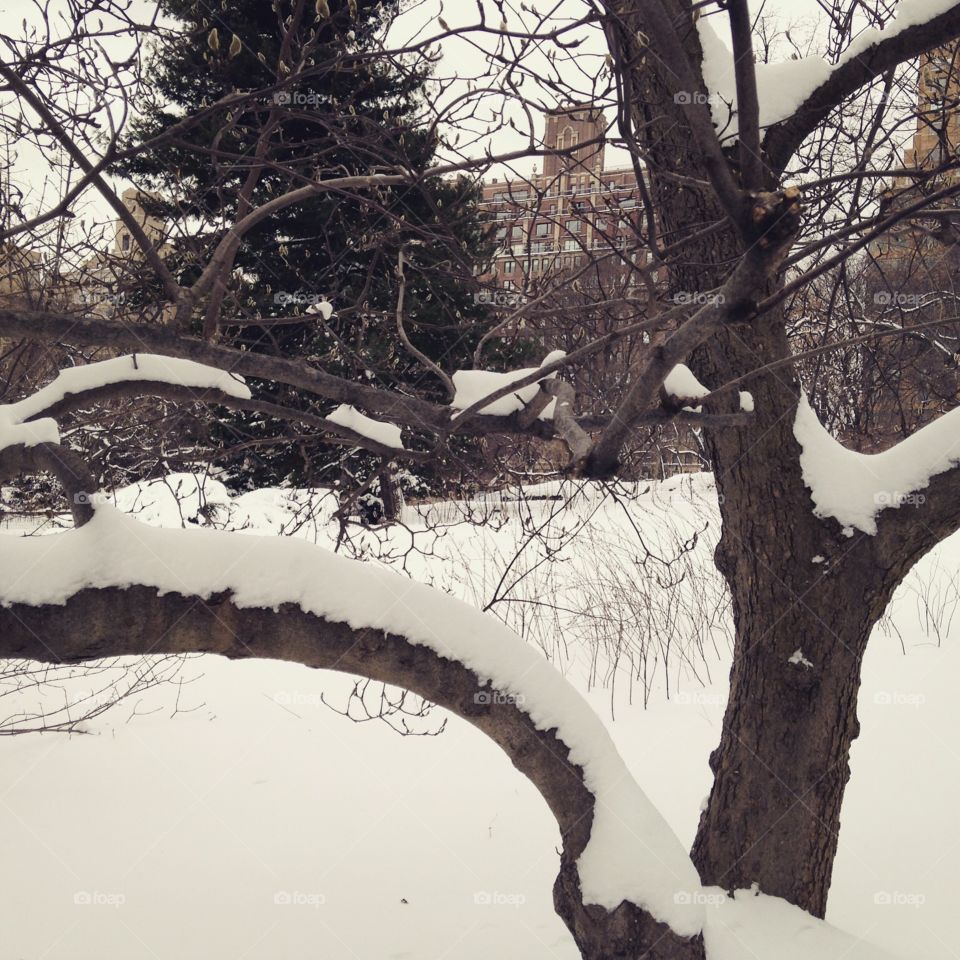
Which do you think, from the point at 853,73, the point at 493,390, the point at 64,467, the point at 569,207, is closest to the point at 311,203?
the point at 569,207

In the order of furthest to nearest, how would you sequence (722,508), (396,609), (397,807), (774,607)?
(397,807) → (722,508) → (774,607) → (396,609)

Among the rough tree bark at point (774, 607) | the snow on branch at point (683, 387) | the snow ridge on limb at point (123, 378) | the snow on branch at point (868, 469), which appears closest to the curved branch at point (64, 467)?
the snow ridge on limb at point (123, 378)

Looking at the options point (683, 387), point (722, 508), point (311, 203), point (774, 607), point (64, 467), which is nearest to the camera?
point (64, 467)

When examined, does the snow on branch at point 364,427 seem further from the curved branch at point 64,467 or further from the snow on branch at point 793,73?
the snow on branch at point 793,73

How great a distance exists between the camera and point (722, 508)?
2715 mm

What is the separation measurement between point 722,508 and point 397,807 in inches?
97.7

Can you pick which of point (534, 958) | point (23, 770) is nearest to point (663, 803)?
point (534, 958)

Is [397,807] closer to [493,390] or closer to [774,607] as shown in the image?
[774,607]

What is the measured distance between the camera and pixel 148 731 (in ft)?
16.9

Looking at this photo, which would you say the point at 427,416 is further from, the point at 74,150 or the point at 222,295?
the point at 74,150

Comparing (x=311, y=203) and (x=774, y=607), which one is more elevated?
(x=311, y=203)

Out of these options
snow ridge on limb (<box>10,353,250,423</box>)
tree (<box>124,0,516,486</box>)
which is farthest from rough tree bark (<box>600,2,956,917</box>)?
snow ridge on limb (<box>10,353,250,423</box>)

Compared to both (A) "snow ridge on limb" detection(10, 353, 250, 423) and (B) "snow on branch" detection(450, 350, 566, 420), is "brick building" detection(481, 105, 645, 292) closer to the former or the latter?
(B) "snow on branch" detection(450, 350, 566, 420)

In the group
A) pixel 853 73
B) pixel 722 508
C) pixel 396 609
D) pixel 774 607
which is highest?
pixel 853 73
